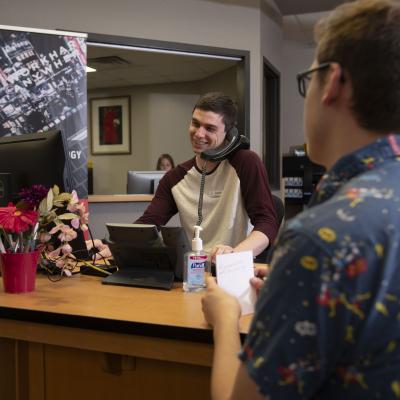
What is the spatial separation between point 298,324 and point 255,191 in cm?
148

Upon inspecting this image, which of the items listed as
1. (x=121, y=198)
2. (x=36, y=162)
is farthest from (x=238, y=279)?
(x=121, y=198)

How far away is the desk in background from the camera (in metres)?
4.15

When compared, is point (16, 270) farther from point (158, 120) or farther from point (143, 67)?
point (158, 120)

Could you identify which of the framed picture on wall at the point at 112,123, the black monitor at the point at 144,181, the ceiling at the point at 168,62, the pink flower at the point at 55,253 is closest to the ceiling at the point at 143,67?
the ceiling at the point at 168,62

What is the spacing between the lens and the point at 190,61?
6121mm

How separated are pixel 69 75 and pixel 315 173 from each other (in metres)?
2.91

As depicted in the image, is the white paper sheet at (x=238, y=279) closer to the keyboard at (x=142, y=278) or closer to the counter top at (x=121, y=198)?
the keyboard at (x=142, y=278)

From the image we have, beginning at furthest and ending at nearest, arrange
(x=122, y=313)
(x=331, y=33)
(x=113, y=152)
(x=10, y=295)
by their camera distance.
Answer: (x=113, y=152) < (x=10, y=295) < (x=122, y=313) < (x=331, y=33)

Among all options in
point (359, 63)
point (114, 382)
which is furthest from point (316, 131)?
point (114, 382)

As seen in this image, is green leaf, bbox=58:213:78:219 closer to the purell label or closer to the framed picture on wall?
the purell label

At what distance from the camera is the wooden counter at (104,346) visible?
43.4 inches

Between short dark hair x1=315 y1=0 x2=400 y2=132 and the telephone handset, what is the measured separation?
136cm

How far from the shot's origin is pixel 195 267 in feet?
4.64

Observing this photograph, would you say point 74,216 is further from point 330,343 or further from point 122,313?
point 330,343
